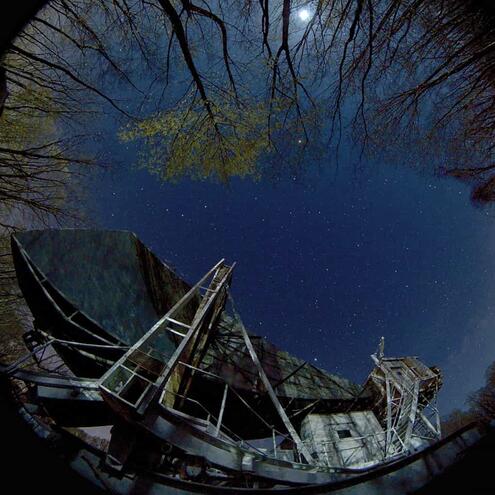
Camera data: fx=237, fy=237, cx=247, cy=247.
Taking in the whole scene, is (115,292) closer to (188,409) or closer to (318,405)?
(188,409)

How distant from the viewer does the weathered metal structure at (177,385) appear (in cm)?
290

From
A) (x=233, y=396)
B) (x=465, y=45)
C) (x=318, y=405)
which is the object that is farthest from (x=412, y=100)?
(x=318, y=405)

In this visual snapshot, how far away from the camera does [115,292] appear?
666 centimetres

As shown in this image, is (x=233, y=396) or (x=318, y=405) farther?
(x=318, y=405)

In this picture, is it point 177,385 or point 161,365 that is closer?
point 177,385

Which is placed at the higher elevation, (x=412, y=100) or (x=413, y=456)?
(x=412, y=100)

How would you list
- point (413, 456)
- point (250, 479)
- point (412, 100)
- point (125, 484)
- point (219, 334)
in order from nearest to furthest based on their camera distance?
point (413, 456) < point (125, 484) < point (250, 479) < point (412, 100) < point (219, 334)

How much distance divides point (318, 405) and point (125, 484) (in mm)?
10060

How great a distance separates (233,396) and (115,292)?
4.77 metres

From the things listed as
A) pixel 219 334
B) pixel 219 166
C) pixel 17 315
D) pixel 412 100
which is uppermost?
pixel 412 100

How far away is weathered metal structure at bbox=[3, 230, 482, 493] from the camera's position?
2.90 metres

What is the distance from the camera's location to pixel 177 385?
490 centimetres

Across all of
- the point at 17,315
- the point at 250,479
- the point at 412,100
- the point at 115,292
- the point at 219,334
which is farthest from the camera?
the point at 219,334

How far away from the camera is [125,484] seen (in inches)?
86.6
